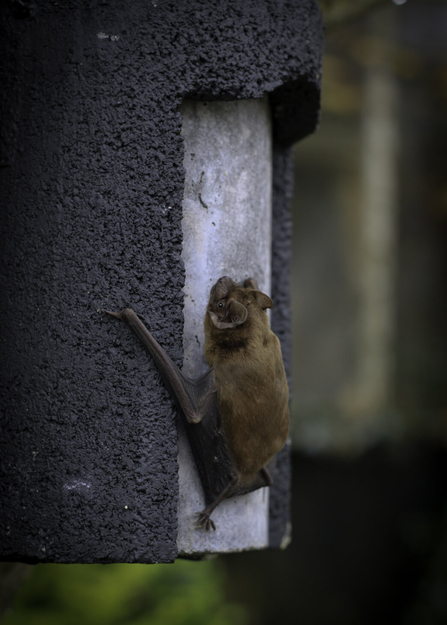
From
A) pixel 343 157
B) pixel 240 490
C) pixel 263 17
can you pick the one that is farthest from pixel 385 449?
pixel 263 17

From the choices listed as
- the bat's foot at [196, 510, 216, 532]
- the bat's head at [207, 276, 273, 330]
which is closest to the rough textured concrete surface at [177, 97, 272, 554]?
the bat's foot at [196, 510, 216, 532]

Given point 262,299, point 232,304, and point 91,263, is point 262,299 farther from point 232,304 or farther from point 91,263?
point 91,263

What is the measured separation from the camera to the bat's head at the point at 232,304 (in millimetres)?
2361

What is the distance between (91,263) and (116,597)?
3430 millimetres

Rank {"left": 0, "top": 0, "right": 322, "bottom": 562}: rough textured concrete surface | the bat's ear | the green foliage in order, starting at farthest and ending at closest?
the green foliage
the bat's ear
{"left": 0, "top": 0, "right": 322, "bottom": 562}: rough textured concrete surface

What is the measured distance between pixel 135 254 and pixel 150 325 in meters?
0.26

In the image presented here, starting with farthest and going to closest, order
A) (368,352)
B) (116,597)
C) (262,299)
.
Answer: (368,352), (116,597), (262,299)

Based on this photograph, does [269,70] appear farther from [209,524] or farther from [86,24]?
[209,524]

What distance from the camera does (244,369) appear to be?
2389 mm

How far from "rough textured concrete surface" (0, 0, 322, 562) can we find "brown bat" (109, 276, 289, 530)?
82mm

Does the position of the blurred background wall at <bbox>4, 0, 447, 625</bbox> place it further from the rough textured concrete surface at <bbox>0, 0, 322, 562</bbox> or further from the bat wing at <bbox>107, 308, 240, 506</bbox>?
the rough textured concrete surface at <bbox>0, 0, 322, 562</bbox>

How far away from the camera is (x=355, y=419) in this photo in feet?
27.8

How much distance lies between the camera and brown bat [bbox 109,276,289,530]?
2357 mm

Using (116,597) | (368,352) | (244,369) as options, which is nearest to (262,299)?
(244,369)
